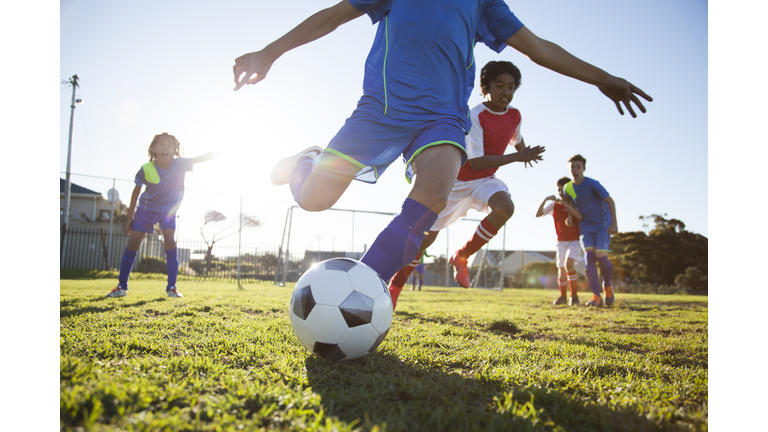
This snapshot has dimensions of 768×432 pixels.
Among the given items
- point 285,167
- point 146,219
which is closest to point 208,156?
point 146,219

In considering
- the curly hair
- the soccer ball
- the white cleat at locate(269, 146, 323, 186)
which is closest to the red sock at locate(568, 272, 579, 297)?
the white cleat at locate(269, 146, 323, 186)

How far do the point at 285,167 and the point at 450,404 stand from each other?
2.03 meters

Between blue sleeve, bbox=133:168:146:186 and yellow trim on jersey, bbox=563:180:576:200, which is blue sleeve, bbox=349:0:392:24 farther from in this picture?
yellow trim on jersey, bbox=563:180:576:200

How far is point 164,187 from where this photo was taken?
5148 millimetres

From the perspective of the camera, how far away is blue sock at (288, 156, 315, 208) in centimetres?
237

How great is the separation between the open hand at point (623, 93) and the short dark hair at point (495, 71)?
2.08 meters

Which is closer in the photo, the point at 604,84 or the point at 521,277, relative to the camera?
the point at 604,84

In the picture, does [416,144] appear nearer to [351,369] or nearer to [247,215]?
[351,369]

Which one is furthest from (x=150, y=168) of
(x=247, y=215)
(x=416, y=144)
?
(x=247, y=215)

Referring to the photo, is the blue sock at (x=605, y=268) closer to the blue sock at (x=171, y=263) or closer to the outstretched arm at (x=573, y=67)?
the outstretched arm at (x=573, y=67)

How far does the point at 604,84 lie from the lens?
216cm

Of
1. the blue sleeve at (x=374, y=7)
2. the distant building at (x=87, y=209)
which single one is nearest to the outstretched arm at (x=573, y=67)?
the blue sleeve at (x=374, y=7)

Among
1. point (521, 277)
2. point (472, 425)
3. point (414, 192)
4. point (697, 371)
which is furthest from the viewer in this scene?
point (521, 277)

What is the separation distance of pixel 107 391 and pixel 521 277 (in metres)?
27.3
